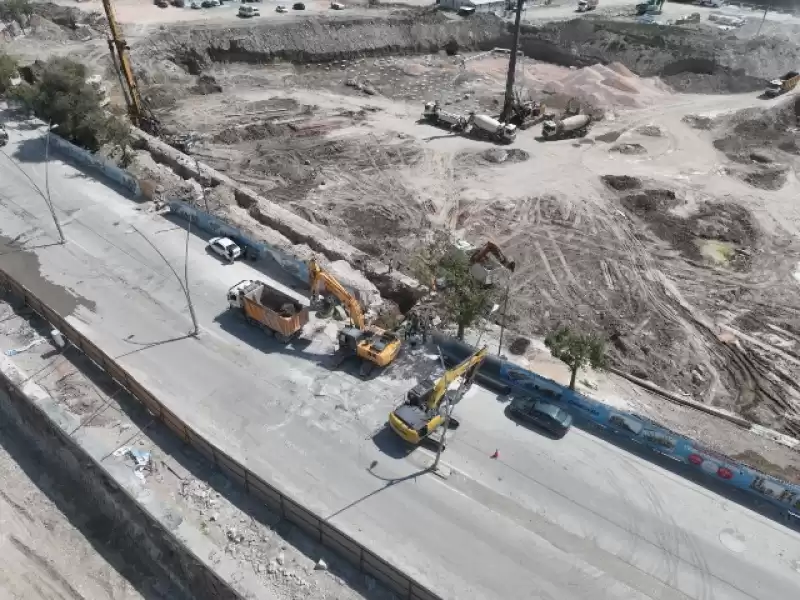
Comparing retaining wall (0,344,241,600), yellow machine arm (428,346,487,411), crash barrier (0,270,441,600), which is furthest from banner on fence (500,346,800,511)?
retaining wall (0,344,241,600)

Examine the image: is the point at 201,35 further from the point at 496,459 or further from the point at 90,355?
the point at 496,459

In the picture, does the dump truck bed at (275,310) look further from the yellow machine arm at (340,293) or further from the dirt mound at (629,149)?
the dirt mound at (629,149)

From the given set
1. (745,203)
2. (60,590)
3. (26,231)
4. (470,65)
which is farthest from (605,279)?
(470,65)

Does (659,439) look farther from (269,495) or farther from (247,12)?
(247,12)

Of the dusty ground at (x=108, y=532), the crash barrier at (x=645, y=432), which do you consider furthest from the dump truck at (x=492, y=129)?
the dusty ground at (x=108, y=532)

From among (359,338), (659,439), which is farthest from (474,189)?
(659,439)
